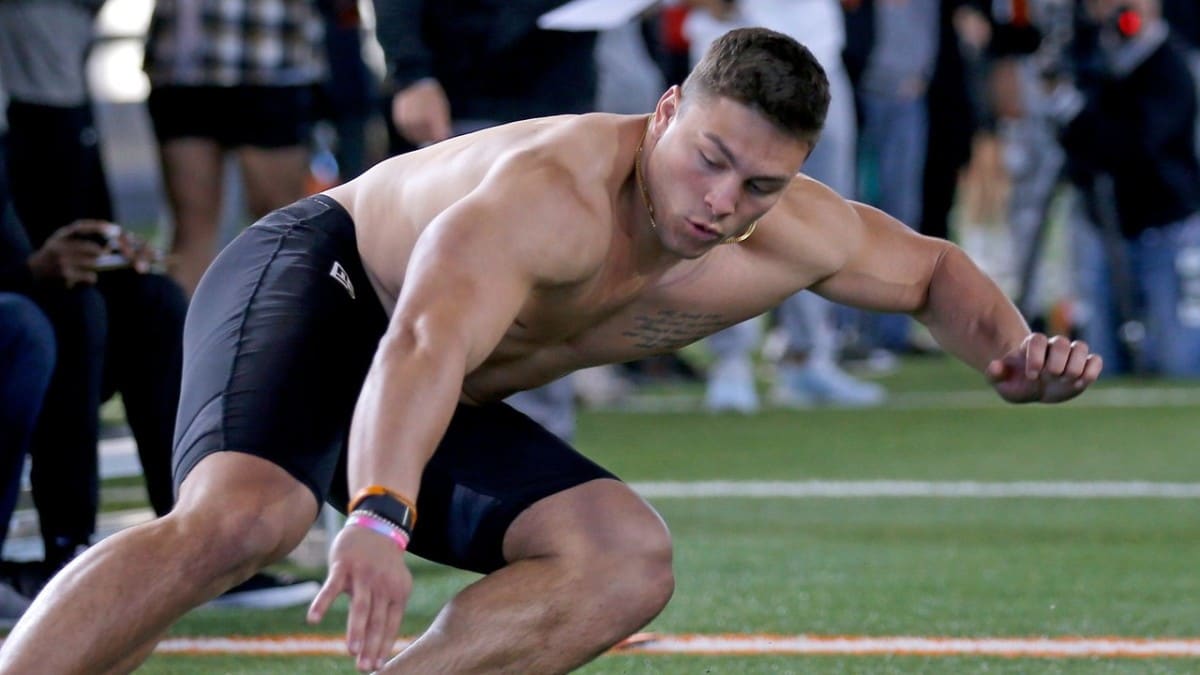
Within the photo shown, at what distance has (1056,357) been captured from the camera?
3.34 m

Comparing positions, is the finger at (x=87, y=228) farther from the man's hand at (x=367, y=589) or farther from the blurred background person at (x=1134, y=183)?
the blurred background person at (x=1134, y=183)

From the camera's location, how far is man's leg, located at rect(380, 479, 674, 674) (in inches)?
124

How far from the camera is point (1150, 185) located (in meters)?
9.62

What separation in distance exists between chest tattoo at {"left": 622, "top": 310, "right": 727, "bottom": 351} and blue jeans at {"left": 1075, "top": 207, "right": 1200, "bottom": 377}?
6.55 m

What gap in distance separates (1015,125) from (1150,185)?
13.1 feet

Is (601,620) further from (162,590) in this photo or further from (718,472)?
(718,472)

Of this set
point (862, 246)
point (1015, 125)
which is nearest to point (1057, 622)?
point (862, 246)

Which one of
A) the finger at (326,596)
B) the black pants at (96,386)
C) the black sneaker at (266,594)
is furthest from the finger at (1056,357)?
the black pants at (96,386)

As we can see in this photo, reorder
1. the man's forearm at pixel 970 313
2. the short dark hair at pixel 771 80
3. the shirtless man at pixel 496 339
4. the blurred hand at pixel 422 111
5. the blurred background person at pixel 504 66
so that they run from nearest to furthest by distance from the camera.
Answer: the shirtless man at pixel 496 339, the short dark hair at pixel 771 80, the man's forearm at pixel 970 313, the blurred hand at pixel 422 111, the blurred background person at pixel 504 66

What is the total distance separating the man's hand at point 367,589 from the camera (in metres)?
2.47

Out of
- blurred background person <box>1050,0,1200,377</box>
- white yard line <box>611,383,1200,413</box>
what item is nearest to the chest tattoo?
white yard line <box>611,383,1200,413</box>

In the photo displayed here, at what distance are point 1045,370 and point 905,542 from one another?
2.24 m

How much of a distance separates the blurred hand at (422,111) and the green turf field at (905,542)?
4.38 feet

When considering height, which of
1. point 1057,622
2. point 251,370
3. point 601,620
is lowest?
point 1057,622
